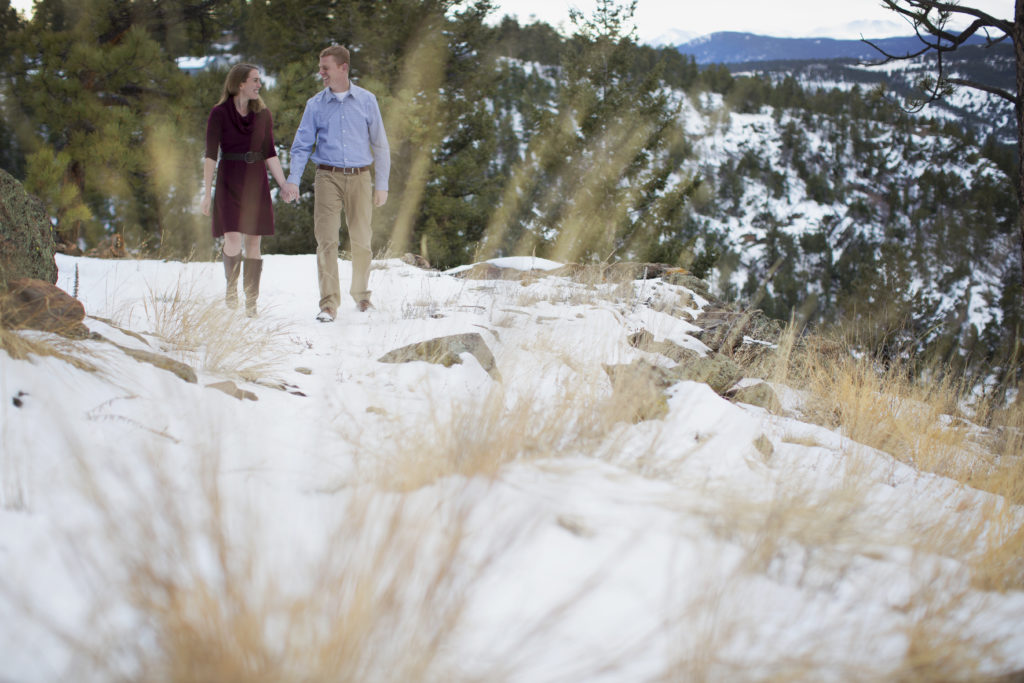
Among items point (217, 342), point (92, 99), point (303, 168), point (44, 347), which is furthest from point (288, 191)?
point (92, 99)

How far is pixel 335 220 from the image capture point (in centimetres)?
462

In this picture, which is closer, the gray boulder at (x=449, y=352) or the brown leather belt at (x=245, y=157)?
the gray boulder at (x=449, y=352)

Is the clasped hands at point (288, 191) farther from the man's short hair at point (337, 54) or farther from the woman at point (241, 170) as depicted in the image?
the man's short hair at point (337, 54)

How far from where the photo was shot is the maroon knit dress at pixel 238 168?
4.17 metres

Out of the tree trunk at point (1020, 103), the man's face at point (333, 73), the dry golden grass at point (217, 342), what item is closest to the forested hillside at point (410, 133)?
the tree trunk at point (1020, 103)

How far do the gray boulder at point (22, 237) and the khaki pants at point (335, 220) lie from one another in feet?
5.20

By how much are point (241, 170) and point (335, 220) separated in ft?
2.34

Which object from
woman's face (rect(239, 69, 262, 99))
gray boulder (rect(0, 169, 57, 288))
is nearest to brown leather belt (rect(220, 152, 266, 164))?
woman's face (rect(239, 69, 262, 99))

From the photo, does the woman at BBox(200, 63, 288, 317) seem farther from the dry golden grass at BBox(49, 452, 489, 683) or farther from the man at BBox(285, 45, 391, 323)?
the dry golden grass at BBox(49, 452, 489, 683)

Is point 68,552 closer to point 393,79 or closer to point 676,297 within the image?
point 676,297

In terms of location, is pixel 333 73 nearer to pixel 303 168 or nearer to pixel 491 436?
pixel 303 168

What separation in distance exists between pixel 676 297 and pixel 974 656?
15.9ft

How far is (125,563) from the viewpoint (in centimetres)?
117

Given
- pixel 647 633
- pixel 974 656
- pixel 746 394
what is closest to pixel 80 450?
pixel 647 633
